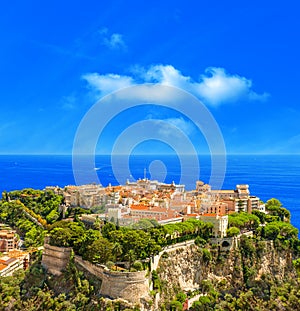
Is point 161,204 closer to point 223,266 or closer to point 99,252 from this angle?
point 223,266

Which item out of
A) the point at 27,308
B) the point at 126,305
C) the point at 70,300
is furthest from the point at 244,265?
the point at 27,308

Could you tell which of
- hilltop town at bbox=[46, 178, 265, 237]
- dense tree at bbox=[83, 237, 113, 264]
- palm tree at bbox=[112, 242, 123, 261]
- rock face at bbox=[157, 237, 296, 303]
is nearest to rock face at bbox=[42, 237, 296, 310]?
rock face at bbox=[157, 237, 296, 303]

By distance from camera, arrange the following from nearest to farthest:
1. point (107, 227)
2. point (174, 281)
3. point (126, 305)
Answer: point (126, 305), point (174, 281), point (107, 227)

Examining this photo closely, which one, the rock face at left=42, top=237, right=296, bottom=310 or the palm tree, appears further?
the palm tree

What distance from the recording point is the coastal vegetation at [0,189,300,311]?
42.1 feet

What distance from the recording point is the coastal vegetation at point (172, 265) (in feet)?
42.1

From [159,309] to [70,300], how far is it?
3009mm

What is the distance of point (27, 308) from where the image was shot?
12.6 m

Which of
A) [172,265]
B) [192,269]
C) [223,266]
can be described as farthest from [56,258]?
[223,266]

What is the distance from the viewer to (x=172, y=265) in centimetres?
1466

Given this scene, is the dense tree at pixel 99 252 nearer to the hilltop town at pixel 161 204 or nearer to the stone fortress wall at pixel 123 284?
the stone fortress wall at pixel 123 284

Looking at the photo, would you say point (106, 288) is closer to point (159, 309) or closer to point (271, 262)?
point (159, 309)

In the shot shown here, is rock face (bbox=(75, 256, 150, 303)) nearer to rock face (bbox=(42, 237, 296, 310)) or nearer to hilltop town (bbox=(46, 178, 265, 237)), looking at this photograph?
rock face (bbox=(42, 237, 296, 310))

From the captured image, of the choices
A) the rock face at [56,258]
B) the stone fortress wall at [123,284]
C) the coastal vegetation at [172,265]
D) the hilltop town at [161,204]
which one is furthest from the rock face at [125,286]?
the hilltop town at [161,204]
